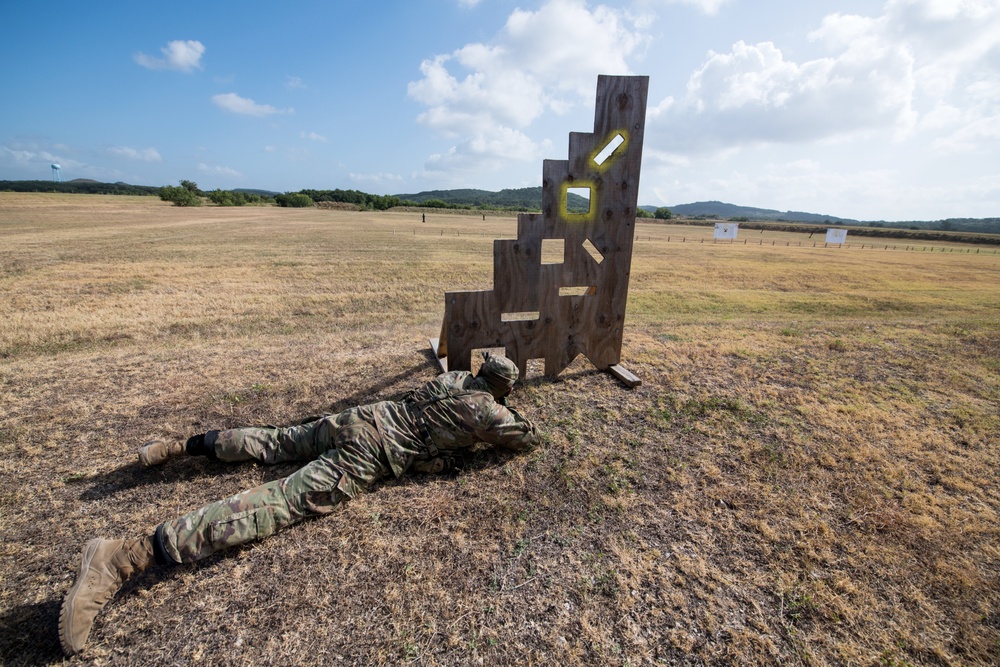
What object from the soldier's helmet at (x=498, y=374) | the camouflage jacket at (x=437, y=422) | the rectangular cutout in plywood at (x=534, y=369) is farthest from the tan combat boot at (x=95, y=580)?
the rectangular cutout in plywood at (x=534, y=369)

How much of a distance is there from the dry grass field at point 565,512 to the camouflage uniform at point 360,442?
161 millimetres

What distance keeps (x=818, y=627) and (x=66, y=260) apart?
18.9 m

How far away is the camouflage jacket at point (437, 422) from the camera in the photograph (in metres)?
3.41

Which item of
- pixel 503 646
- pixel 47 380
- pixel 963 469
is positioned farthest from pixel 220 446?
pixel 963 469

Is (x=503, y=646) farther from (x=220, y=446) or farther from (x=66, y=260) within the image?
(x=66, y=260)

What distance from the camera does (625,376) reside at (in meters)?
5.39

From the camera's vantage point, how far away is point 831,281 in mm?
16234

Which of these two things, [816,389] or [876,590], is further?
[816,389]

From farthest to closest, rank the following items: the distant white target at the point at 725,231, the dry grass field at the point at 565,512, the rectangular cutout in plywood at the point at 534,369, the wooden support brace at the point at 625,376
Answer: the distant white target at the point at 725,231 → the rectangular cutout in plywood at the point at 534,369 → the wooden support brace at the point at 625,376 → the dry grass field at the point at 565,512

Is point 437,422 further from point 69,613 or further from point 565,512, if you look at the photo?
point 69,613

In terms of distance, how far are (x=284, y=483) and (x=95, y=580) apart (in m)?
0.99

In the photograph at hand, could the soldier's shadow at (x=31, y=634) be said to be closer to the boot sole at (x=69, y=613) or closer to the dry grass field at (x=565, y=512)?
the dry grass field at (x=565, y=512)

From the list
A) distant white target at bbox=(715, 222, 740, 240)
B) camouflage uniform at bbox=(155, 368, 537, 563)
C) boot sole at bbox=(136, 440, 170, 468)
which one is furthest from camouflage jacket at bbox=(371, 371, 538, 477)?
distant white target at bbox=(715, 222, 740, 240)

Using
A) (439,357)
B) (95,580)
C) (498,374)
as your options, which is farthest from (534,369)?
(95,580)
